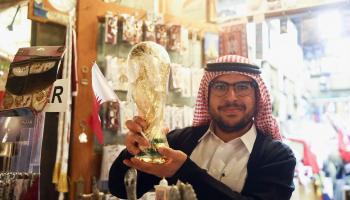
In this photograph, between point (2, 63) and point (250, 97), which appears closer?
point (250, 97)

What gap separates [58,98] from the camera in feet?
5.98

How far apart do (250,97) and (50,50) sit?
3.32 feet

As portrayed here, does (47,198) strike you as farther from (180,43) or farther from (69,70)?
(180,43)

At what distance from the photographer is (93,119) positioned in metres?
2.40

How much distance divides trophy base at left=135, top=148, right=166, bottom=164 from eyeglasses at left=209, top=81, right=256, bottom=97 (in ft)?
1.73

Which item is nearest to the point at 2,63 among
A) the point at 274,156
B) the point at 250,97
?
the point at 250,97

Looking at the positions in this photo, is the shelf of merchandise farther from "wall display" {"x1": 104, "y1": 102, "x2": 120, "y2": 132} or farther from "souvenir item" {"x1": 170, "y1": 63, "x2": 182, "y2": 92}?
"souvenir item" {"x1": 170, "y1": 63, "x2": 182, "y2": 92}

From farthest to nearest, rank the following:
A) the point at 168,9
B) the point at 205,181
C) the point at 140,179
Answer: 1. the point at 168,9
2. the point at 140,179
3. the point at 205,181

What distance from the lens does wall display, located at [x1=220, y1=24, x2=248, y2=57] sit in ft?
9.59

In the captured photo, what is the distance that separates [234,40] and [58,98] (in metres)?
1.58

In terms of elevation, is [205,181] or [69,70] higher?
[69,70]

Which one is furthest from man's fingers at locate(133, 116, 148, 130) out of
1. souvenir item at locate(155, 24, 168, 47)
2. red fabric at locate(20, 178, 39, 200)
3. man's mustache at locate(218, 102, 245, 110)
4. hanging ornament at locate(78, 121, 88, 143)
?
souvenir item at locate(155, 24, 168, 47)

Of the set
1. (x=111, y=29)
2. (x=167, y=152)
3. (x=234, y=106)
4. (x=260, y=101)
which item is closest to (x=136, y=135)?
(x=167, y=152)

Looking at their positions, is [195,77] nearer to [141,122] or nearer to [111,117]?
[111,117]
